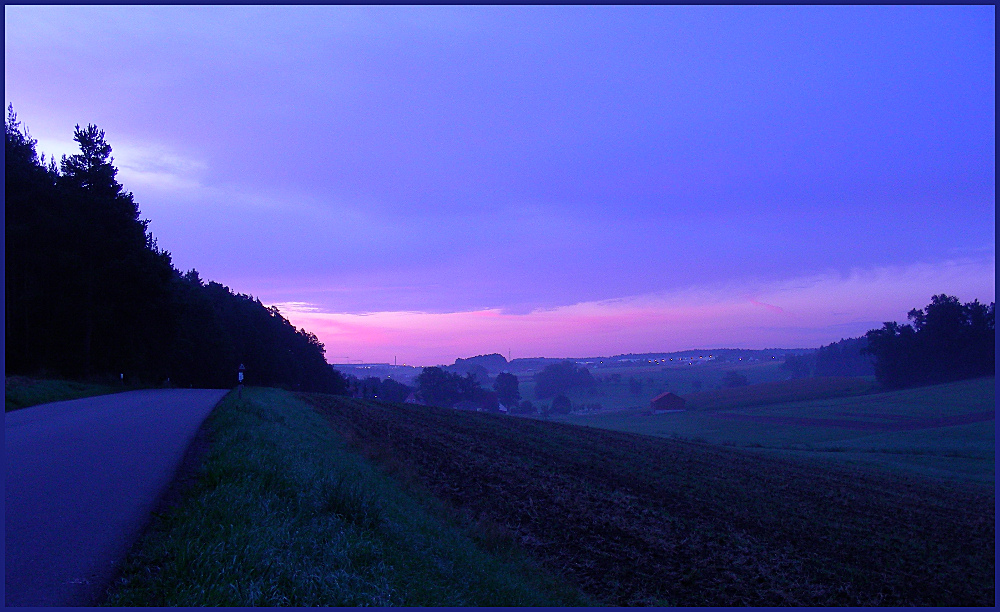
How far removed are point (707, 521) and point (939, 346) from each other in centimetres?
8523

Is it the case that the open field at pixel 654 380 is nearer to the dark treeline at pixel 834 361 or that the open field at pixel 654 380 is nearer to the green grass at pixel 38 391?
the dark treeline at pixel 834 361

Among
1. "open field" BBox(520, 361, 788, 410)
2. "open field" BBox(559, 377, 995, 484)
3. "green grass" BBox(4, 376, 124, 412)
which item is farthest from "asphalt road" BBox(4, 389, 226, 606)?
"open field" BBox(520, 361, 788, 410)

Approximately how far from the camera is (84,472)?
9.42 m

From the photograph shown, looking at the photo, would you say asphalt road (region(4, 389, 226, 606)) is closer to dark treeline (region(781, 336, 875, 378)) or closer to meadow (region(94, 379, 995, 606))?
meadow (region(94, 379, 995, 606))

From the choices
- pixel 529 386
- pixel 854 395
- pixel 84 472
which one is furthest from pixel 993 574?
pixel 529 386

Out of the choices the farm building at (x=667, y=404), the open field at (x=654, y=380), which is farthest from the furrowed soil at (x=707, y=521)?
the open field at (x=654, y=380)

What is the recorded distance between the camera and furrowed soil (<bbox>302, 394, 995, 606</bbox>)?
1034cm

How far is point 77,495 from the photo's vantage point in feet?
26.4

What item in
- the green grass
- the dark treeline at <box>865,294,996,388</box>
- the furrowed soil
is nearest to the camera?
the furrowed soil

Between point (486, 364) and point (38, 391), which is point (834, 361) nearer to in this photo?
point (486, 364)

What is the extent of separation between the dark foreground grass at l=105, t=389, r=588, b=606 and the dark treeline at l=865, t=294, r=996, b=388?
3475 inches

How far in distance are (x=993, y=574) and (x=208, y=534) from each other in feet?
43.1

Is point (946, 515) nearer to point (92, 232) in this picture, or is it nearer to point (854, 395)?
point (92, 232)

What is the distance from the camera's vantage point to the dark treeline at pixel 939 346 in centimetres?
8038
